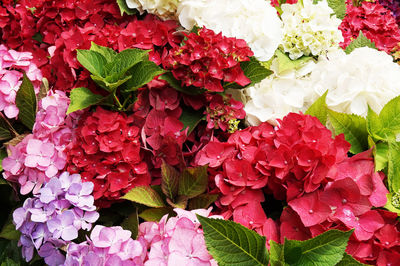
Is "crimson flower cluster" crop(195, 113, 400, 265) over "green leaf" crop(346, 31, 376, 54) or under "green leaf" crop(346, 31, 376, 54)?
under

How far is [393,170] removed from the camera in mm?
982

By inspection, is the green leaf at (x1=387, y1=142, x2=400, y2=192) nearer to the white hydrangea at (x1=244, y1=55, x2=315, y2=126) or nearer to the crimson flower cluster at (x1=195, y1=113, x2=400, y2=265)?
the crimson flower cluster at (x1=195, y1=113, x2=400, y2=265)

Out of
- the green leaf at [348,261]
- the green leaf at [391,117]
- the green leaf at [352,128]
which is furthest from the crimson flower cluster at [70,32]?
the green leaf at [348,261]

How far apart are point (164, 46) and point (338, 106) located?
1.83ft

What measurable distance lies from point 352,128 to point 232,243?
1.70 feet

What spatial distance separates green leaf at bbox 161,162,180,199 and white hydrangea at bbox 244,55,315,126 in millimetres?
299

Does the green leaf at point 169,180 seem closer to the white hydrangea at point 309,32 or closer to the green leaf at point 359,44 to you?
the white hydrangea at point 309,32

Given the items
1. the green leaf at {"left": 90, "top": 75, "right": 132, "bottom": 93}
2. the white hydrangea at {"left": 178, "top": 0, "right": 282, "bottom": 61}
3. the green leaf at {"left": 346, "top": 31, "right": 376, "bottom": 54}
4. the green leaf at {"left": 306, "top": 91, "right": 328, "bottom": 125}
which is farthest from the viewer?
the green leaf at {"left": 346, "top": 31, "right": 376, "bottom": 54}

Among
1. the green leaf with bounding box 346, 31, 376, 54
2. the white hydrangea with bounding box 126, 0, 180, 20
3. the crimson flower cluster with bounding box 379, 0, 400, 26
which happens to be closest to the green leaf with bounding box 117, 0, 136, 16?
the white hydrangea with bounding box 126, 0, 180, 20

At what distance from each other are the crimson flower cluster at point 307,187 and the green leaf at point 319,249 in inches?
3.5

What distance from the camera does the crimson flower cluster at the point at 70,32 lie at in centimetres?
120

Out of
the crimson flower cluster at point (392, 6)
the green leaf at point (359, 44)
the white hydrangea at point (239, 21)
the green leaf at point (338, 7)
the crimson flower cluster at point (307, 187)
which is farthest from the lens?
the crimson flower cluster at point (392, 6)

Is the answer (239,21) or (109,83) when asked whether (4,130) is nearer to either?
(109,83)

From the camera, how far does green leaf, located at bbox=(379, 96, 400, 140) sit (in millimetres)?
1066
